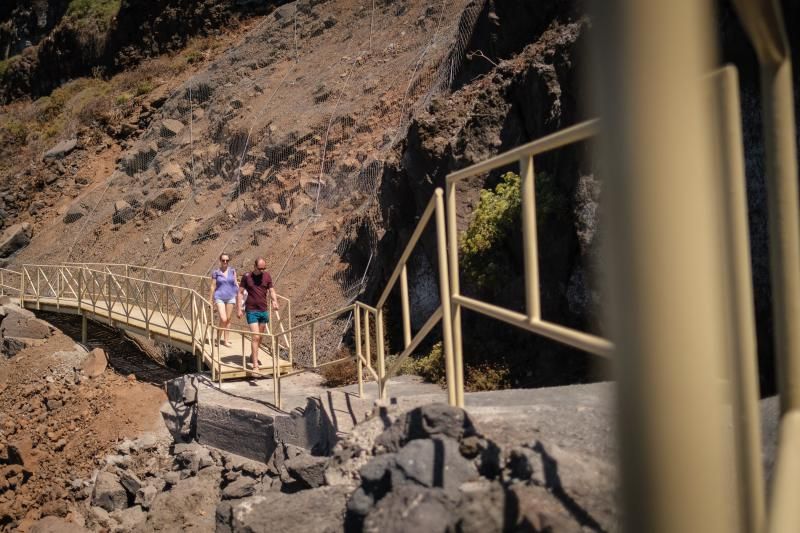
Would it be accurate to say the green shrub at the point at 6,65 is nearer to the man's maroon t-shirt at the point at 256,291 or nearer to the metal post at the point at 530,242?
the man's maroon t-shirt at the point at 256,291

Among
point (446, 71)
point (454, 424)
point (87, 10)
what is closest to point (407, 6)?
point (446, 71)

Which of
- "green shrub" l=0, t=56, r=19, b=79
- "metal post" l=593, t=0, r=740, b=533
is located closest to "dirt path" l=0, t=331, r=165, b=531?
"metal post" l=593, t=0, r=740, b=533

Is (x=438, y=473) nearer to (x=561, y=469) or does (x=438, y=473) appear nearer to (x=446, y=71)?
(x=561, y=469)

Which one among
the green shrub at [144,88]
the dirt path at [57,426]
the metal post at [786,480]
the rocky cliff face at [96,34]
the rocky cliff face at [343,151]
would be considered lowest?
the dirt path at [57,426]

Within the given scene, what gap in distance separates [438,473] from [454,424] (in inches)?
13.5

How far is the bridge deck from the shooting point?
36.4ft

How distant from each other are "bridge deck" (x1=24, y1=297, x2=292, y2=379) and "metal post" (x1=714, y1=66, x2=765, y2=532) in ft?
31.1

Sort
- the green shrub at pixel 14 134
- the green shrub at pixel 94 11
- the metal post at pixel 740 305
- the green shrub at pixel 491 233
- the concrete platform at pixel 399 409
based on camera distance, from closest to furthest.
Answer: the metal post at pixel 740 305, the concrete platform at pixel 399 409, the green shrub at pixel 491 233, the green shrub at pixel 14 134, the green shrub at pixel 94 11

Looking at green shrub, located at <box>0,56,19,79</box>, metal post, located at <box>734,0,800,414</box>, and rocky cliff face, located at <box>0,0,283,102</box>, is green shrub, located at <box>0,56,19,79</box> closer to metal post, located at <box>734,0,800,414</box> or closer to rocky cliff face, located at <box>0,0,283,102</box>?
rocky cliff face, located at <box>0,0,283,102</box>

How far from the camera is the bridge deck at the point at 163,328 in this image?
11094 mm

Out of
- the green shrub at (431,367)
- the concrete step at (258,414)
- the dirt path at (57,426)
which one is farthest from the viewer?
the dirt path at (57,426)

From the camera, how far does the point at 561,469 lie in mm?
2865

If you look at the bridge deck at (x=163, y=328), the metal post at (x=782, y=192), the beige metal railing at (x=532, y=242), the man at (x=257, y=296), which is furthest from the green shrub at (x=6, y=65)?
the metal post at (x=782, y=192)

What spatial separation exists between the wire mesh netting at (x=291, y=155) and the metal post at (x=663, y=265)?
10.5 metres
